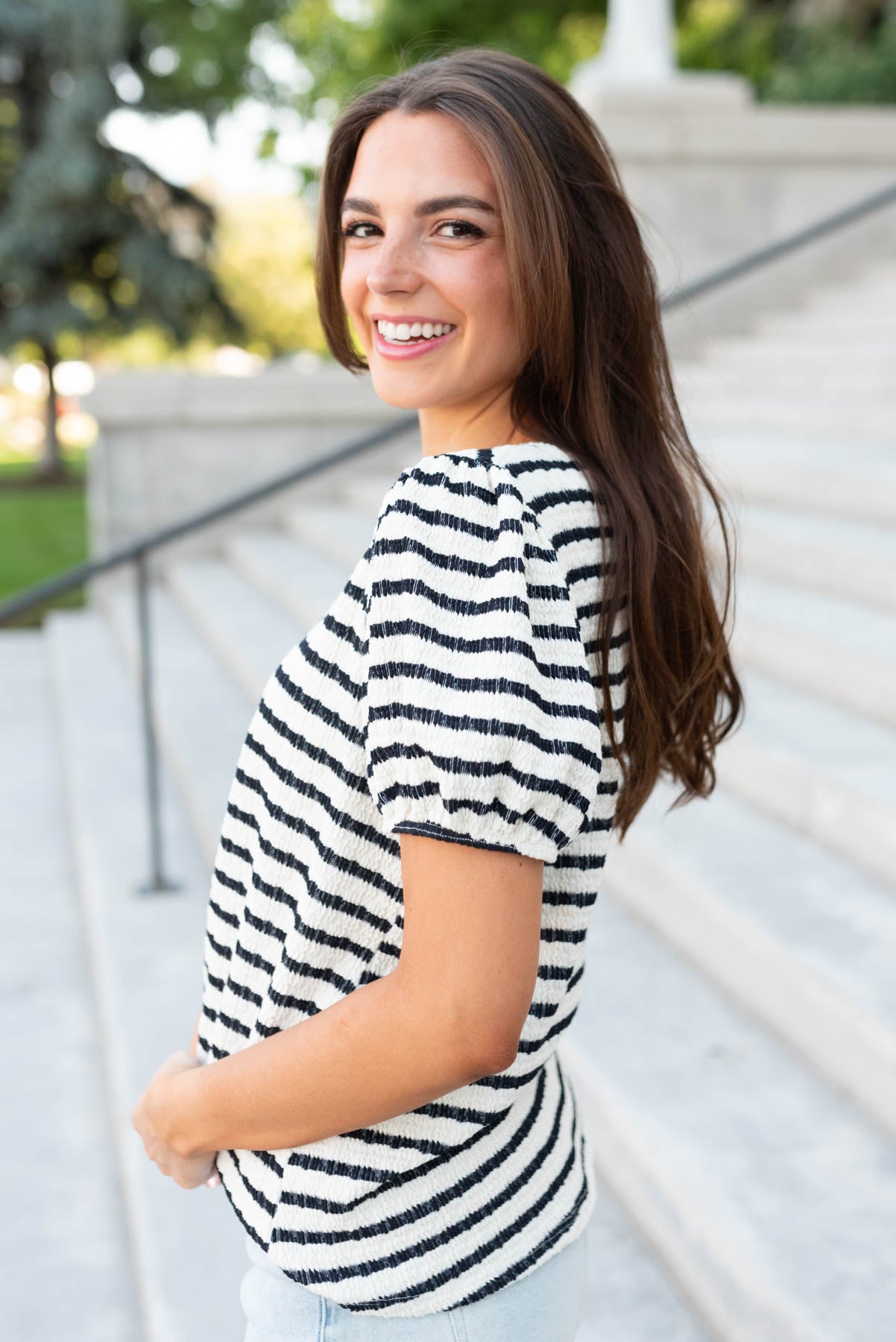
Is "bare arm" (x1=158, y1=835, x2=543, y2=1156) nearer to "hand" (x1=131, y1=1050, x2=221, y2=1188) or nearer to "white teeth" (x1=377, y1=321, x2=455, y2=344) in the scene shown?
"hand" (x1=131, y1=1050, x2=221, y2=1188)

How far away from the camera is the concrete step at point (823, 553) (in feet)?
12.7

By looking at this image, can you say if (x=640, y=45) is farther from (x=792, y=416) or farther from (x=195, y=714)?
(x=195, y=714)

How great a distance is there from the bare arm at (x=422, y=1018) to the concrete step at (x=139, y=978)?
63.7 inches

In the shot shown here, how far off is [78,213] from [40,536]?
7.26 metres

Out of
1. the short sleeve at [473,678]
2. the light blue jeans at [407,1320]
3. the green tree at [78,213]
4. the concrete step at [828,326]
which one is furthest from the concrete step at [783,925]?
the green tree at [78,213]

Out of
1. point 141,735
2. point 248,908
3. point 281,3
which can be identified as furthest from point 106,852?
point 281,3

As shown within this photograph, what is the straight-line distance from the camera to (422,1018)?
2.97ft

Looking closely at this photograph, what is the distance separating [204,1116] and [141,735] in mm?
4782

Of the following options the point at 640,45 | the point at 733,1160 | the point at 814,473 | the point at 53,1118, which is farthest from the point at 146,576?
the point at 640,45

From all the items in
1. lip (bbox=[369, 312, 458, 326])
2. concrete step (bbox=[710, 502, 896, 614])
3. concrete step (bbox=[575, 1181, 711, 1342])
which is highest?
lip (bbox=[369, 312, 458, 326])

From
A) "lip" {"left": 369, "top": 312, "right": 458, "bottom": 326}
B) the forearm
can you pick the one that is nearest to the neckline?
"lip" {"left": 369, "top": 312, "right": 458, "bottom": 326}

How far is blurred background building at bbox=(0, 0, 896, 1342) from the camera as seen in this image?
7.49 feet

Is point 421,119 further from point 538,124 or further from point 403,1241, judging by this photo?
point 403,1241

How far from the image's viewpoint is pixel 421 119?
3.53 feet
